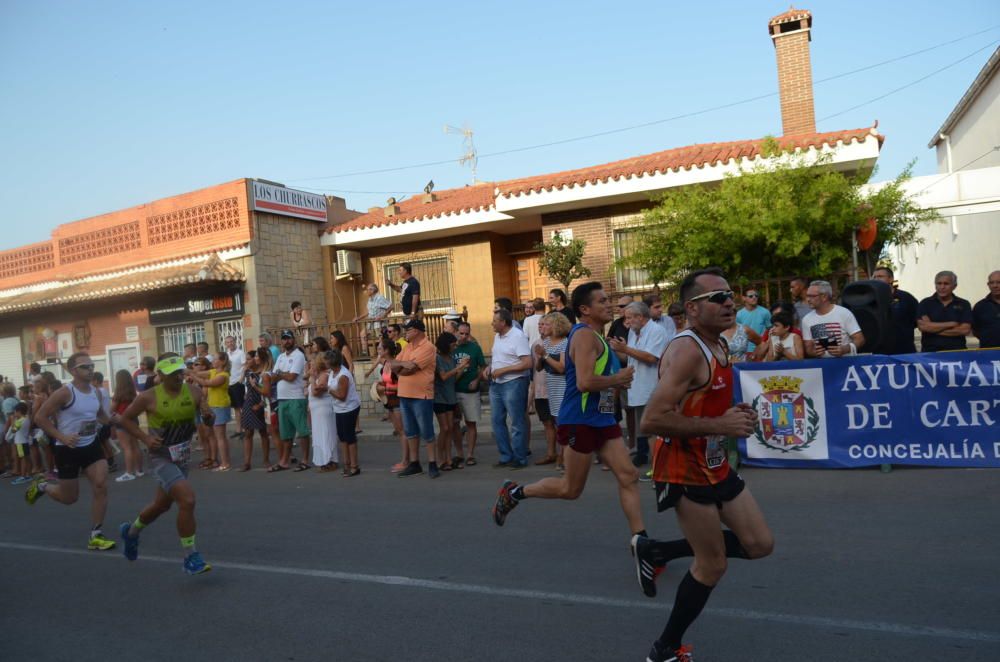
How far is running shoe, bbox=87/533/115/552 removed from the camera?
7389 mm

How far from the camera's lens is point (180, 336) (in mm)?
20438

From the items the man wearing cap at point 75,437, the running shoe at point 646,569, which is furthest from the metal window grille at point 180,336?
the running shoe at point 646,569

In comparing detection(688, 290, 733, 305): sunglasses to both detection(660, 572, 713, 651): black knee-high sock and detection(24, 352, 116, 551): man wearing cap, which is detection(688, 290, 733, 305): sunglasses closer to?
detection(660, 572, 713, 651): black knee-high sock

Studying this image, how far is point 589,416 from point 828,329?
13.2 ft

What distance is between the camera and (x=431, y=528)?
7.05m

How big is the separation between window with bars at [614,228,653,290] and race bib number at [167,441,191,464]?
37.8 feet

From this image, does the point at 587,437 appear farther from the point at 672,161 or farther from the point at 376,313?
the point at 376,313

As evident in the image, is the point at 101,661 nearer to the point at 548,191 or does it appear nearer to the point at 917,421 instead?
the point at 917,421

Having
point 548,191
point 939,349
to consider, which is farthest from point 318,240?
point 939,349

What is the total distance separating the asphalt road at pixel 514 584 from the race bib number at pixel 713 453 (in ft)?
3.34

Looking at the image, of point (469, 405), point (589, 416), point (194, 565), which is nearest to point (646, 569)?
point (589, 416)

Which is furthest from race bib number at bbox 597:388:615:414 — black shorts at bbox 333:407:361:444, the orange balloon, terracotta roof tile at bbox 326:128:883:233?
terracotta roof tile at bbox 326:128:883:233

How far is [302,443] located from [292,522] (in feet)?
12.6

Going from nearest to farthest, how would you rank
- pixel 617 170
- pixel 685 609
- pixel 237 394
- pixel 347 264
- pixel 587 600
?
1. pixel 685 609
2. pixel 587 600
3. pixel 237 394
4. pixel 617 170
5. pixel 347 264
